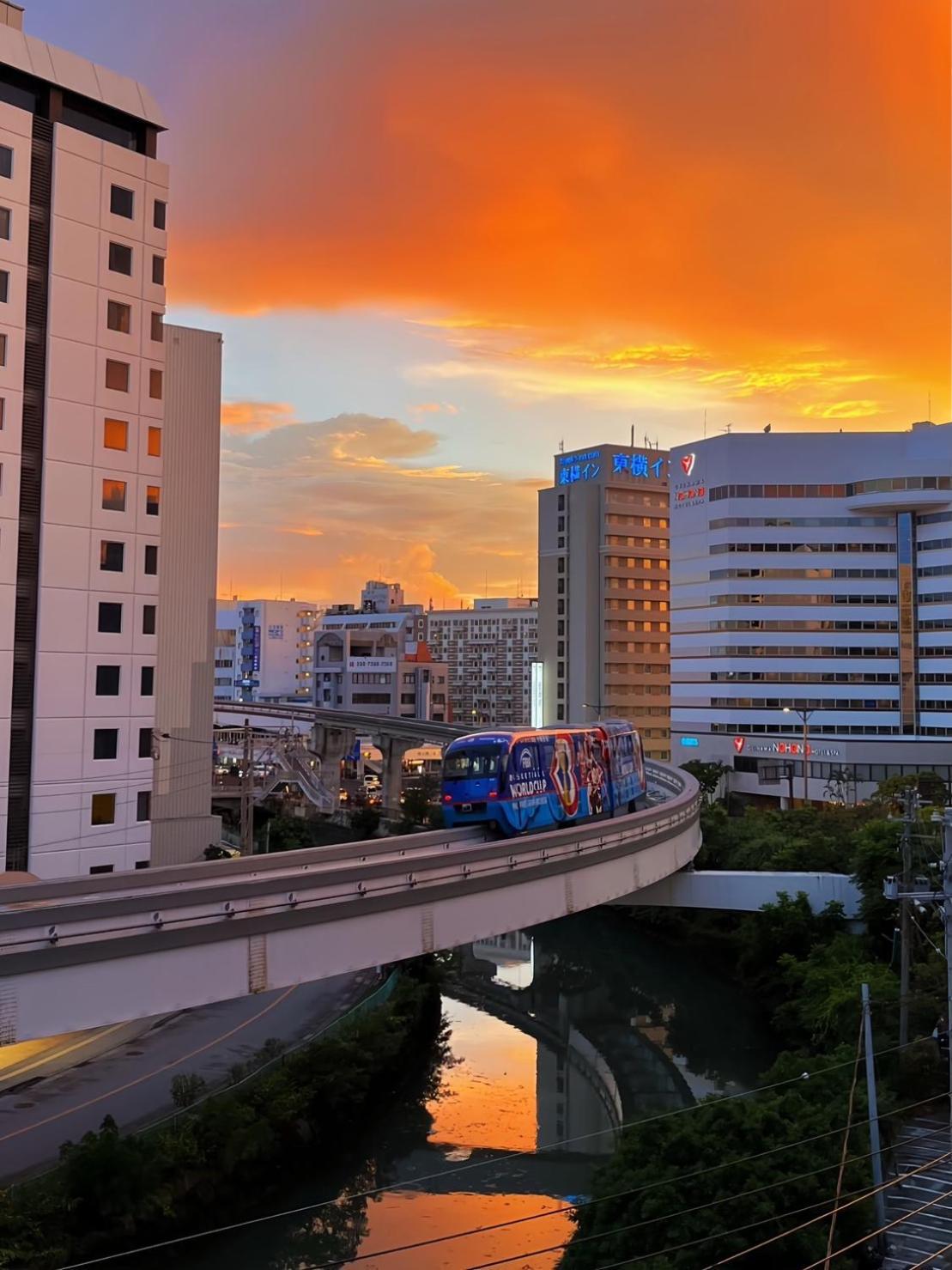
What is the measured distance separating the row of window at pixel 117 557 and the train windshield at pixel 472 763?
428 inches

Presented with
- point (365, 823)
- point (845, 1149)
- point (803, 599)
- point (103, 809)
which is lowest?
point (365, 823)

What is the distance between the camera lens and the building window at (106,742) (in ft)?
109

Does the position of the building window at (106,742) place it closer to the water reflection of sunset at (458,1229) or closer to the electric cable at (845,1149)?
the water reflection of sunset at (458,1229)

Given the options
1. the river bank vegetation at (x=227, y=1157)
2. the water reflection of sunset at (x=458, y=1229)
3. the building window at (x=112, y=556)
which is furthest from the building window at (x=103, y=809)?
the water reflection of sunset at (x=458, y=1229)

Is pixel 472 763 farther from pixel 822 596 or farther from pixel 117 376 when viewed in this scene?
pixel 822 596

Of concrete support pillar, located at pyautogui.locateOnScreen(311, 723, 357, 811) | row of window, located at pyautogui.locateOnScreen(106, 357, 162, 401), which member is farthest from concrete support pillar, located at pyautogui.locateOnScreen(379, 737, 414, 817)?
row of window, located at pyautogui.locateOnScreen(106, 357, 162, 401)

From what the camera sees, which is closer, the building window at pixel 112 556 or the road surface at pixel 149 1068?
the road surface at pixel 149 1068

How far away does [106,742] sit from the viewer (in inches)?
1320

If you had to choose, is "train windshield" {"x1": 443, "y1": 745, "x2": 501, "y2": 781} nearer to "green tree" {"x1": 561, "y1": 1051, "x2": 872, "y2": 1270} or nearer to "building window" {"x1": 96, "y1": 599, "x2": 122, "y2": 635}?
"building window" {"x1": 96, "y1": 599, "x2": 122, "y2": 635}

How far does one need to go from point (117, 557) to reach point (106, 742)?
5304mm

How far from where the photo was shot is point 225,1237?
867 inches

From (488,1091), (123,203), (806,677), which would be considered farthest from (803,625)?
(123,203)

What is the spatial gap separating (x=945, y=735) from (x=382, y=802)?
122 ft

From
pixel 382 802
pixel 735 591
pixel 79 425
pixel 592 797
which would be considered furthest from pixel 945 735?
pixel 79 425
